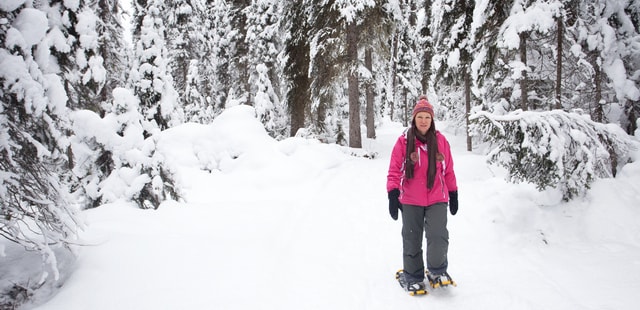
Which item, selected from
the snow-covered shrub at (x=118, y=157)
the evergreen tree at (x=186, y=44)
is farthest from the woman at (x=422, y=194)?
the evergreen tree at (x=186, y=44)

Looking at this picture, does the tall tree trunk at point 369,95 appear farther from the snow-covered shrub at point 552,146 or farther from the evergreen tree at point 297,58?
the snow-covered shrub at point 552,146

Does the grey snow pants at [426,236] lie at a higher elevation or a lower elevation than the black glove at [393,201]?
lower

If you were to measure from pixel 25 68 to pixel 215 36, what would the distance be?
28.1m


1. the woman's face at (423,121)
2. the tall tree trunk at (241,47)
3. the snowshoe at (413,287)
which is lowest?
the snowshoe at (413,287)

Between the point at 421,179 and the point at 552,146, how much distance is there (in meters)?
2.79

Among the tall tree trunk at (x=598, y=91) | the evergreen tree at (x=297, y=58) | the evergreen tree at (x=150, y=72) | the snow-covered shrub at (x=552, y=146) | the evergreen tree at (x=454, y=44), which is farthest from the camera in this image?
the evergreen tree at (x=297, y=58)

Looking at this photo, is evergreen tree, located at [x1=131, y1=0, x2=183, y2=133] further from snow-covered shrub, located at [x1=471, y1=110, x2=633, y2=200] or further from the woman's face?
snow-covered shrub, located at [x1=471, y1=110, x2=633, y2=200]

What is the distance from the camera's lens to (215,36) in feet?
93.8

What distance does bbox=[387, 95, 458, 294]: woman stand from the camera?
382 centimetres

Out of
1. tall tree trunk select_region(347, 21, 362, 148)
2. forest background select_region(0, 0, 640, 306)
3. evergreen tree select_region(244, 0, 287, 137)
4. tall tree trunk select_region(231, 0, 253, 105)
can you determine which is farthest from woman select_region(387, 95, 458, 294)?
tall tree trunk select_region(231, 0, 253, 105)

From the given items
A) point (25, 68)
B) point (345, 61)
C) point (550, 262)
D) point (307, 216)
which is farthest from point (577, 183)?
→ point (345, 61)

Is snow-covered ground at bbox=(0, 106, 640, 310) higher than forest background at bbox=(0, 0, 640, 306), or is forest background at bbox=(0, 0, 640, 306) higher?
forest background at bbox=(0, 0, 640, 306)

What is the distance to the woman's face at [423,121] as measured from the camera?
3820 mm

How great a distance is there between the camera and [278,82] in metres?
21.4
